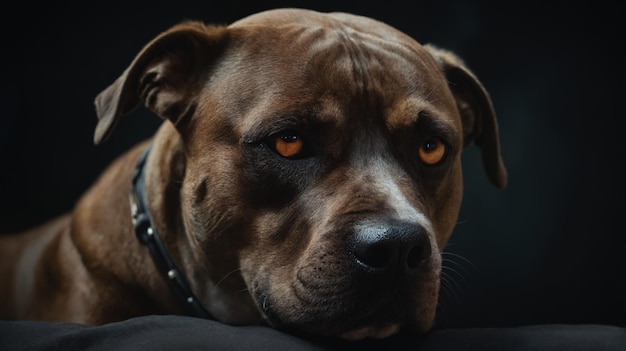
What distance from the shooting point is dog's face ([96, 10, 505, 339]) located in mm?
1773

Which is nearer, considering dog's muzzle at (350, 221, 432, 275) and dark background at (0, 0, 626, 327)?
dog's muzzle at (350, 221, 432, 275)

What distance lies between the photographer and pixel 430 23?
3467mm

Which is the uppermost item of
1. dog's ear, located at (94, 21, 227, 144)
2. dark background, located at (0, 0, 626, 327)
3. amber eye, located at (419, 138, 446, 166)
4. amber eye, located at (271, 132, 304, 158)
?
dog's ear, located at (94, 21, 227, 144)

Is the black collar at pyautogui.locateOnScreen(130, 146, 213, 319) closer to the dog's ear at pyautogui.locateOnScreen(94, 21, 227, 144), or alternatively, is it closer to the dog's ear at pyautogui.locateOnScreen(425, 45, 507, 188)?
the dog's ear at pyautogui.locateOnScreen(94, 21, 227, 144)

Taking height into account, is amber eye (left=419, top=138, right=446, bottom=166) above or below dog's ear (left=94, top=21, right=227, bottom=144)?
below

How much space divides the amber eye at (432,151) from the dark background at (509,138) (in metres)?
1.39

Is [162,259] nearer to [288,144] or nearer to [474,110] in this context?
[288,144]

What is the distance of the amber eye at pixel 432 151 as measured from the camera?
82.3 inches

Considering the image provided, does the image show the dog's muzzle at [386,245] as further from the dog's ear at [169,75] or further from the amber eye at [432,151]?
the dog's ear at [169,75]

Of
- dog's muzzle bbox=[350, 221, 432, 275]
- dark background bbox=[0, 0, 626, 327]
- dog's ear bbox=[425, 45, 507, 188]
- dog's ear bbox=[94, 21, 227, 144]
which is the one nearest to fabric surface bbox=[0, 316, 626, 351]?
dog's muzzle bbox=[350, 221, 432, 275]

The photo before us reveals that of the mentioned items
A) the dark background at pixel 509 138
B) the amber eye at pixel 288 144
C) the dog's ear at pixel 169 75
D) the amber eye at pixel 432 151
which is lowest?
the dark background at pixel 509 138

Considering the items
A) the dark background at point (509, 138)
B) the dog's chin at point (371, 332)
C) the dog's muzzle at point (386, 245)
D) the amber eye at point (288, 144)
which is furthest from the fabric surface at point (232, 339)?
the dark background at point (509, 138)

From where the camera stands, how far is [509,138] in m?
3.57

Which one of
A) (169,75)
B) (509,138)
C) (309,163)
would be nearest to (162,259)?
(169,75)
